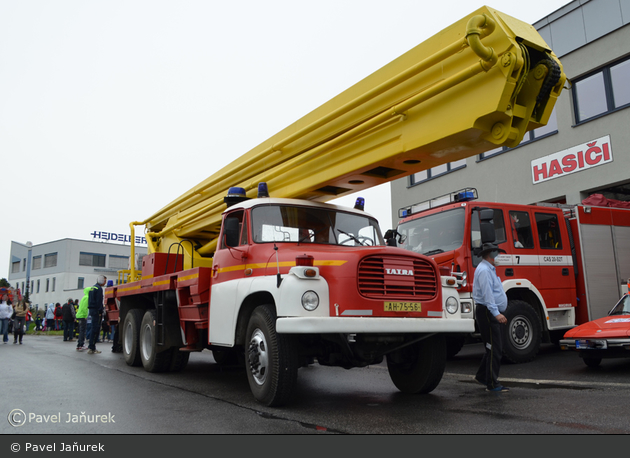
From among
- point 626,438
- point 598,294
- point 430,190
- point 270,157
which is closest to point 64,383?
point 270,157

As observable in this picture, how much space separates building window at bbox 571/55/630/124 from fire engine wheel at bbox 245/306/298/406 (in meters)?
13.4

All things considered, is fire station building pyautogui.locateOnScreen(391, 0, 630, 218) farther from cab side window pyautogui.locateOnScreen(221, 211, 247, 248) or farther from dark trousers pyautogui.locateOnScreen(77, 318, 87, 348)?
dark trousers pyautogui.locateOnScreen(77, 318, 87, 348)

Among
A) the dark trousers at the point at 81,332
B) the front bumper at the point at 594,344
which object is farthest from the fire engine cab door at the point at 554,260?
the dark trousers at the point at 81,332

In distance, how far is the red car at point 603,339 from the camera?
23.8ft

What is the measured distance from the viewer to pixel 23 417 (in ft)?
16.9

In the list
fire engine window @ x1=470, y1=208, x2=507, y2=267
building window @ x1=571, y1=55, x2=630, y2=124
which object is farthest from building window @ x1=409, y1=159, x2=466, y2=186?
fire engine window @ x1=470, y1=208, x2=507, y2=267

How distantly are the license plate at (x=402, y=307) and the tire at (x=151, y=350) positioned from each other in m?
4.81

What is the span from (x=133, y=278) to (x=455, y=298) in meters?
8.12

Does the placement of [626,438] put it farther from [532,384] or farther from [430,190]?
[430,190]

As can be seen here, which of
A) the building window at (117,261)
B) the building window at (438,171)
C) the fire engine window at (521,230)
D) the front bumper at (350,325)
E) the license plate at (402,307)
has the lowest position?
the front bumper at (350,325)

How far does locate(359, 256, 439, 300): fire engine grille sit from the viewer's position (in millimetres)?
5438

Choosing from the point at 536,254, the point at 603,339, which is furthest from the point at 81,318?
the point at 603,339

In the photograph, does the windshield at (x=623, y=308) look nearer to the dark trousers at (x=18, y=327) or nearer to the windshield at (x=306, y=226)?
the windshield at (x=306, y=226)

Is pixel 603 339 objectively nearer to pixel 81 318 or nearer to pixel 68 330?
pixel 81 318
